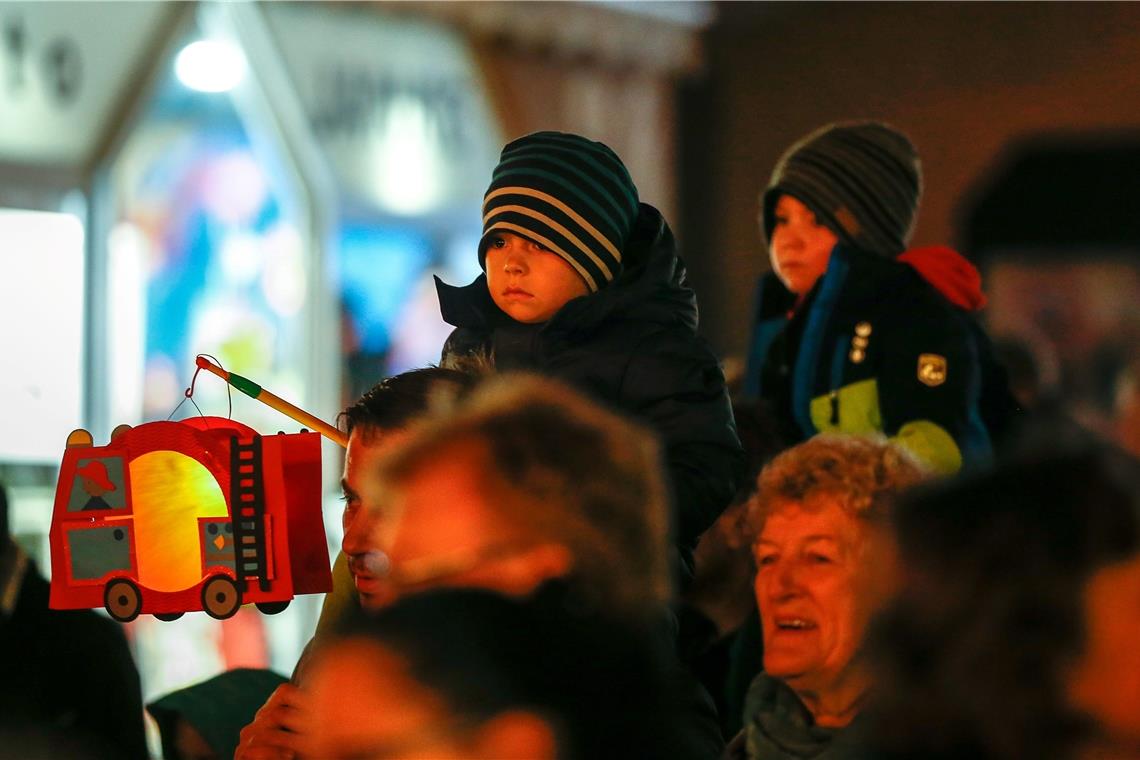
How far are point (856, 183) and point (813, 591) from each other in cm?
100

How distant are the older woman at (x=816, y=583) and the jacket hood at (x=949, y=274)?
2.54ft

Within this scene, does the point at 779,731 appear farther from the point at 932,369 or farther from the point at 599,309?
the point at 932,369

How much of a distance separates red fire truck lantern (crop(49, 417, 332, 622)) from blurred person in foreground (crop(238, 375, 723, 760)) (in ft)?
2.70

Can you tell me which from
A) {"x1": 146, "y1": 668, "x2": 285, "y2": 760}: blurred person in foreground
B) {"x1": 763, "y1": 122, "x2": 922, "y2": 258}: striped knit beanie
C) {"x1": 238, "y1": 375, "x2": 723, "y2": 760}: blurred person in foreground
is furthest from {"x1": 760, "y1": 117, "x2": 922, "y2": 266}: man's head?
{"x1": 238, "y1": 375, "x2": 723, "y2": 760}: blurred person in foreground

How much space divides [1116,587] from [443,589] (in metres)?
0.45

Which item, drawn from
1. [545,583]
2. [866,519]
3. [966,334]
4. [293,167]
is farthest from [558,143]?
[293,167]

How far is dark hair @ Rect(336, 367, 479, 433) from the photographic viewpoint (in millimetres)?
1943

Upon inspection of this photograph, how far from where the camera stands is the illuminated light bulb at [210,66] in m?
5.96

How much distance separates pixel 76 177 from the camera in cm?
562

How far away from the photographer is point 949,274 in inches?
119

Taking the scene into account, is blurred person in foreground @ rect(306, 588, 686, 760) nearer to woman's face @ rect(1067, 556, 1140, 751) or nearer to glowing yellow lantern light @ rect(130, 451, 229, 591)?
woman's face @ rect(1067, 556, 1140, 751)

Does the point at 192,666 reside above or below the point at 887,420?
below

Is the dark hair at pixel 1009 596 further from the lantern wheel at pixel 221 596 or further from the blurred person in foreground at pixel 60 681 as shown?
the blurred person in foreground at pixel 60 681

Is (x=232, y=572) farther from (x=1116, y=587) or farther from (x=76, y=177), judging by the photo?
(x=76, y=177)
